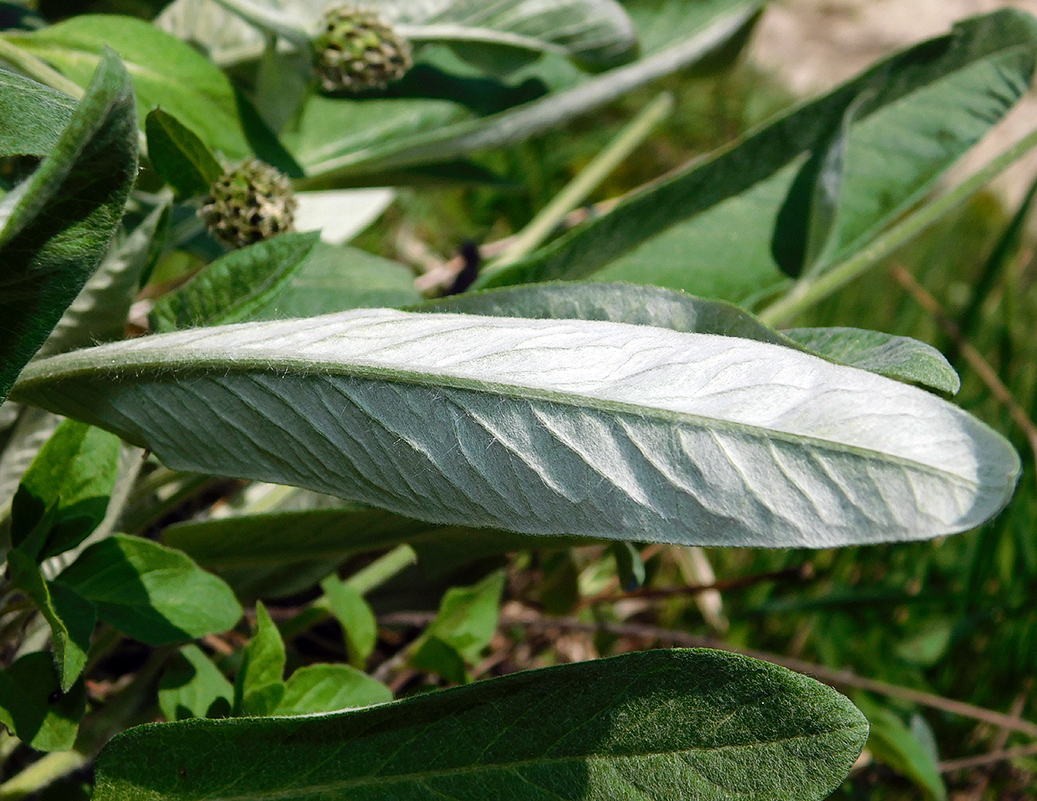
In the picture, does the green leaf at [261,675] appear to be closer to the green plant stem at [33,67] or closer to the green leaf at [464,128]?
the green plant stem at [33,67]

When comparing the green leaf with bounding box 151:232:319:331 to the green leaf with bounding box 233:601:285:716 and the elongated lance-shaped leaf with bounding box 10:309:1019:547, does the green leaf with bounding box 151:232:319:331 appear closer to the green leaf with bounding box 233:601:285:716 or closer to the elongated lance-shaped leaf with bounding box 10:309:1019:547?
the elongated lance-shaped leaf with bounding box 10:309:1019:547

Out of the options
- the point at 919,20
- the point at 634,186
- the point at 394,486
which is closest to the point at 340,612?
the point at 394,486

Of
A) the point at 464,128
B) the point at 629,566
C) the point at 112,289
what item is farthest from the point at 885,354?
the point at 464,128

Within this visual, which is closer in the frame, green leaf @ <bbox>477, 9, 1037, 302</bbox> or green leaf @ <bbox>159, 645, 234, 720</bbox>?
green leaf @ <bbox>159, 645, 234, 720</bbox>

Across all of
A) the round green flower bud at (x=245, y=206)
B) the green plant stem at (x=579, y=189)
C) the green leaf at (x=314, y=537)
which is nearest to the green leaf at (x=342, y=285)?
the round green flower bud at (x=245, y=206)

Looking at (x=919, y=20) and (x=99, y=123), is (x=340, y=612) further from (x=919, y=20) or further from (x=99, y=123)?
(x=919, y=20)

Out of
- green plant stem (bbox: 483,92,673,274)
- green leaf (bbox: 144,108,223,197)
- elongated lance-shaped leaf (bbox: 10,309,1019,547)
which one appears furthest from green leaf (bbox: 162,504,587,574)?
green plant stem (bbox: 483,92,673,274)
